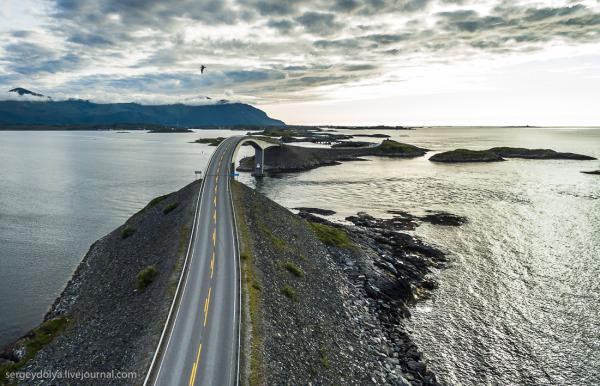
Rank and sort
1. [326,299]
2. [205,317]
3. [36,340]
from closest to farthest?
[205,317] < [36,340] < [326,299]

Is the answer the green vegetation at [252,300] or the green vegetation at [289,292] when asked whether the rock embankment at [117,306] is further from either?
the green vegetation at [289,292]

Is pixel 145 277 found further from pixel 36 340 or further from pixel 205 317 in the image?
pixel 205 317

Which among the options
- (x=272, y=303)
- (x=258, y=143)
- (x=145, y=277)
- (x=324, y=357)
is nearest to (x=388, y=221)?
(x=272, y=303)

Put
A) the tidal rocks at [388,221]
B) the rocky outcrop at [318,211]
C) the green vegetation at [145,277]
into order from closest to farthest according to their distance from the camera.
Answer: the green vegetation at [145,277]
the tidal rocks at [388,221]
the rocky outcrop at [318,211]

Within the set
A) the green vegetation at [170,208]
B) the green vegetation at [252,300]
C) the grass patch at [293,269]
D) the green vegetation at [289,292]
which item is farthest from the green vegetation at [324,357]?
the green vegetation at [170,208]

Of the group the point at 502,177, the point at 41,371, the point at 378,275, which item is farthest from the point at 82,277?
the point at 502,177
